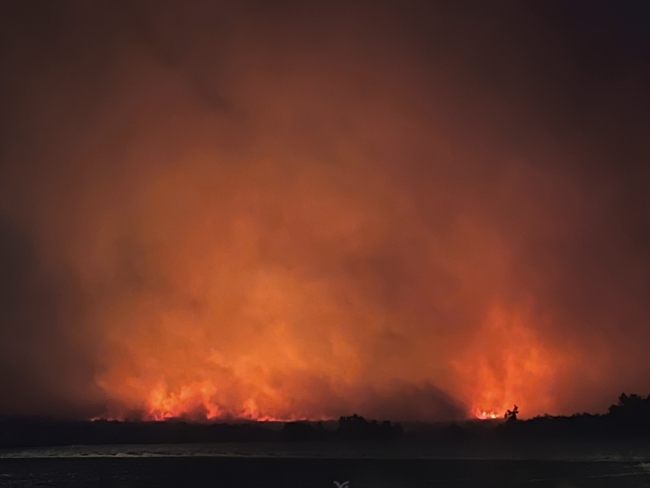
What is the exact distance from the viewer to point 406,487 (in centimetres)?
15425

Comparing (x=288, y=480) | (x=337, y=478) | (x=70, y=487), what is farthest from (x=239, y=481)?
(x=70, y=487)

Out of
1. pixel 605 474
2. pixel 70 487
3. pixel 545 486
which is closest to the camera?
pixel 545 486

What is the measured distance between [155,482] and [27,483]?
36945mm

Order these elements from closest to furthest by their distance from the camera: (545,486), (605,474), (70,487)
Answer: (545,486), (605,474), (70,487)

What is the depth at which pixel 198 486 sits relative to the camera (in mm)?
183375

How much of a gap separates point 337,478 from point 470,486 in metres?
53.8

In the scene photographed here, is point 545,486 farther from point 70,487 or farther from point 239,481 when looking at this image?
point 70,487

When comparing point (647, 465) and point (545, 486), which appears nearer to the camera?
point (545, 486)

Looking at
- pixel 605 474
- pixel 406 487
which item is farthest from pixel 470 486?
pixel 605 474

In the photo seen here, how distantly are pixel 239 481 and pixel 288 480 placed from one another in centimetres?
1633

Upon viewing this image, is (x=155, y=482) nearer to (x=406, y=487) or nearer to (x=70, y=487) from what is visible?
(x=70, y=487)

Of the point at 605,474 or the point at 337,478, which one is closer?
the point at 605,474

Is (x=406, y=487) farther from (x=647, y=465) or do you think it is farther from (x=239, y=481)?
(x=647, y=465)

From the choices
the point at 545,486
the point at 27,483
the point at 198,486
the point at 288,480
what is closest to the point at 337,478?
the point at 288,480
